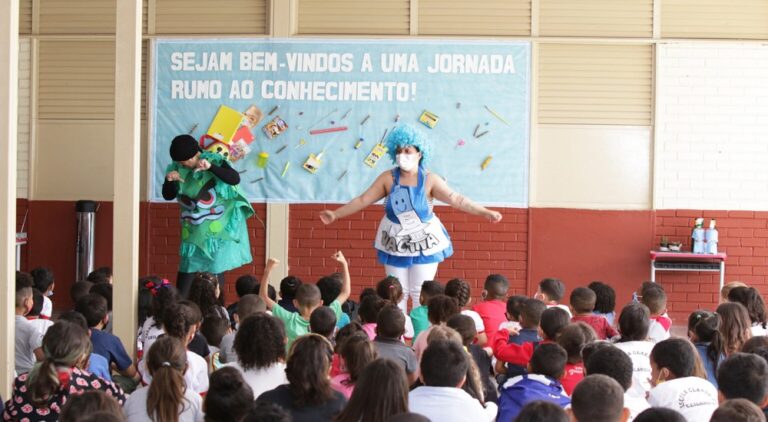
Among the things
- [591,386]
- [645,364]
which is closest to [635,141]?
[645,364]

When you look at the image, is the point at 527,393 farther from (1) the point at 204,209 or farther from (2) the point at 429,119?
(2) the point at 429,119

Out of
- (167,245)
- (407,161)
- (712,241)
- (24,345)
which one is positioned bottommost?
(24,345)

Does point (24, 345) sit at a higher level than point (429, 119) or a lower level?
lower

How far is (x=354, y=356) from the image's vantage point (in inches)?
153

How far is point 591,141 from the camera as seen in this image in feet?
30.4

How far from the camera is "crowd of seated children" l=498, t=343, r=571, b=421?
3910 mm

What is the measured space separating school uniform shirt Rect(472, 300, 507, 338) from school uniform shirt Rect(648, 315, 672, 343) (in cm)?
86

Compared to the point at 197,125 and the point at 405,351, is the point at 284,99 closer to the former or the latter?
the point at 197,125

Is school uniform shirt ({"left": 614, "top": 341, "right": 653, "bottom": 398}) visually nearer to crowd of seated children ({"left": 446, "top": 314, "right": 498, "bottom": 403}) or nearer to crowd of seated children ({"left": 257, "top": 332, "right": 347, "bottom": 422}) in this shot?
crowd of seated children ({"left": 446, "top": 314, "right": 498, "bottom": 403})

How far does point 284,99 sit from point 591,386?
21.8 ft

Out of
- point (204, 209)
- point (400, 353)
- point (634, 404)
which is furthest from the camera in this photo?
point (204, 209)

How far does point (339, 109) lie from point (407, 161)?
90.6 inches

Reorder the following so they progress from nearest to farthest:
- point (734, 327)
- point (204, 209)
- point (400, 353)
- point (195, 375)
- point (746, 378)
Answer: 1. point (746, 378)
2. point (195, 375)
3. point (400, 353)
4. point (734, 327)
5. point (204, 209)

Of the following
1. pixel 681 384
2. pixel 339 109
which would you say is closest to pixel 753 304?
pixel 681 384
